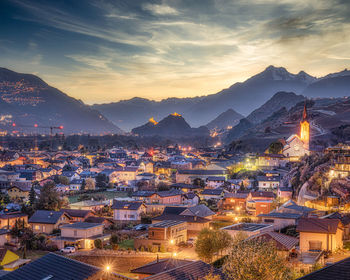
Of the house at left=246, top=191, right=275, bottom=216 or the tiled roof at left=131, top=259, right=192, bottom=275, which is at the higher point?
the tiled roof at left=131, top=259, right=192, bottom=275

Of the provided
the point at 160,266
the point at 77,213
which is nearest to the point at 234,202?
the point at 77,213

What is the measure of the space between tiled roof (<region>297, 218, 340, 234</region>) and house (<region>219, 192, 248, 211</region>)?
50.4 feet

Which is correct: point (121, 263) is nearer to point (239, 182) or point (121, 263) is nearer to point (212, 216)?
point (212, 216)

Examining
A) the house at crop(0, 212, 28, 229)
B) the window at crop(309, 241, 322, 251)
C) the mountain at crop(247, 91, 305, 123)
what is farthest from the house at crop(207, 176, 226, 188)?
the mountain at crop(247, 91, 305, 123)

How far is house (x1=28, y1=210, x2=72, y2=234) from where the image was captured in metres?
29.6

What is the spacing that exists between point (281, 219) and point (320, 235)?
602 cm

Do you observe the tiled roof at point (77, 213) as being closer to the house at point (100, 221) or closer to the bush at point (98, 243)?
the house at point (100, 221)

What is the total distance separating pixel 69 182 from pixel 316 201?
34686mm

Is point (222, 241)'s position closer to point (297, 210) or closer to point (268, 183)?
point (297, 210)

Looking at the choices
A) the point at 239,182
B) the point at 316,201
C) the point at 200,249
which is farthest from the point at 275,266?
the point at 239,182

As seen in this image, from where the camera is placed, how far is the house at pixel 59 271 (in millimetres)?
10305

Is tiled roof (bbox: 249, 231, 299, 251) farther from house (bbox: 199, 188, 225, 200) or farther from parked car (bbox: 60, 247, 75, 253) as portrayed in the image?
house (bbox: 199, 188, 225, 200)

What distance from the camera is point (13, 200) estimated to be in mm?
43719

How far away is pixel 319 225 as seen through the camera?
20172 millimetres
